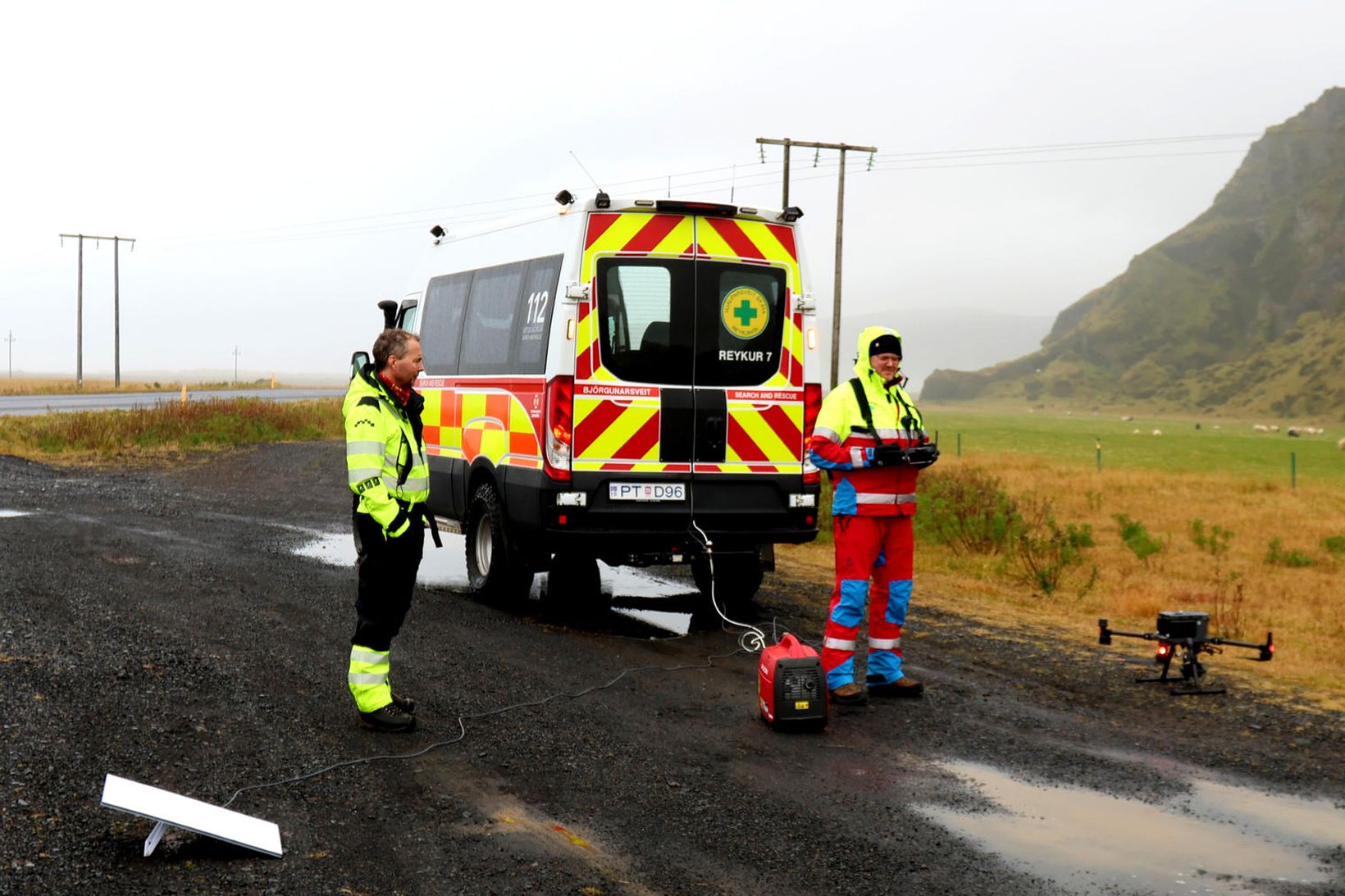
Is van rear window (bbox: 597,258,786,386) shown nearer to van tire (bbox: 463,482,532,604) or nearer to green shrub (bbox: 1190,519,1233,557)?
van tire (bbox: 463,482,532,604)

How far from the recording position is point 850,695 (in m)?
6.92

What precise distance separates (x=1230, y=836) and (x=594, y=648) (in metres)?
4.25

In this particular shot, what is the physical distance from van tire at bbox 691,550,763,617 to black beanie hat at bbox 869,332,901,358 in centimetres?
303

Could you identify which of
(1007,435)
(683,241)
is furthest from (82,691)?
(1007,435)

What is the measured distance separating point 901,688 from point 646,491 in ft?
8.14

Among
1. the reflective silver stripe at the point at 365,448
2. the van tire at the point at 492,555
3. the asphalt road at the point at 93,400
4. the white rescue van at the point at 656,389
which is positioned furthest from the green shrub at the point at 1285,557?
the asphalt road at the point at 93,400

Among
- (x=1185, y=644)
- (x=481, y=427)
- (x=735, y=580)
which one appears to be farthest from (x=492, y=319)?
(x=1185, y=644)

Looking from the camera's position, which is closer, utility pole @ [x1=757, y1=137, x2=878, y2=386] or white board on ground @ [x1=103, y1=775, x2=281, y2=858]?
white board on ground @ [x1=103, y1=775, x2=281, y2=858]

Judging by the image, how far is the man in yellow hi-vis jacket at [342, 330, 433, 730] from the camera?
20.0ft

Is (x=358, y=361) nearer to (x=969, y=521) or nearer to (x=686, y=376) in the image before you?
(x=686, y=376)

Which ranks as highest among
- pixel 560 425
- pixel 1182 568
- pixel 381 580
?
pixel 560 425

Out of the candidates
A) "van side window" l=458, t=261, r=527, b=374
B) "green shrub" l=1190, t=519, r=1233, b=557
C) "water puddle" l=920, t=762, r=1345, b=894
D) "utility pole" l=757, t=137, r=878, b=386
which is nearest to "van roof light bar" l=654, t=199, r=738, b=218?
"van side window" l=458, t=261, r=527, b=374

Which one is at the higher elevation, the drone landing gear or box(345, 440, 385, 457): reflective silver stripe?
box(345, 440, 385, 457): reflective silver stripe

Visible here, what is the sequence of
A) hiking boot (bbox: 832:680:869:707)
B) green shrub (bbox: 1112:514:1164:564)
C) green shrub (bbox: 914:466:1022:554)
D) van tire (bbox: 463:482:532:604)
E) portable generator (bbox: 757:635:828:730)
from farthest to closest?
green shrub (bbox: 1112:514:1164:564) < green shrub (bbox: 914:466:1022:554) < van tire (bbox: 463:482:532:604) < hiking boot (bbox: 832:680:869:707) < portable generator (bbox: 757:635:828:730)
